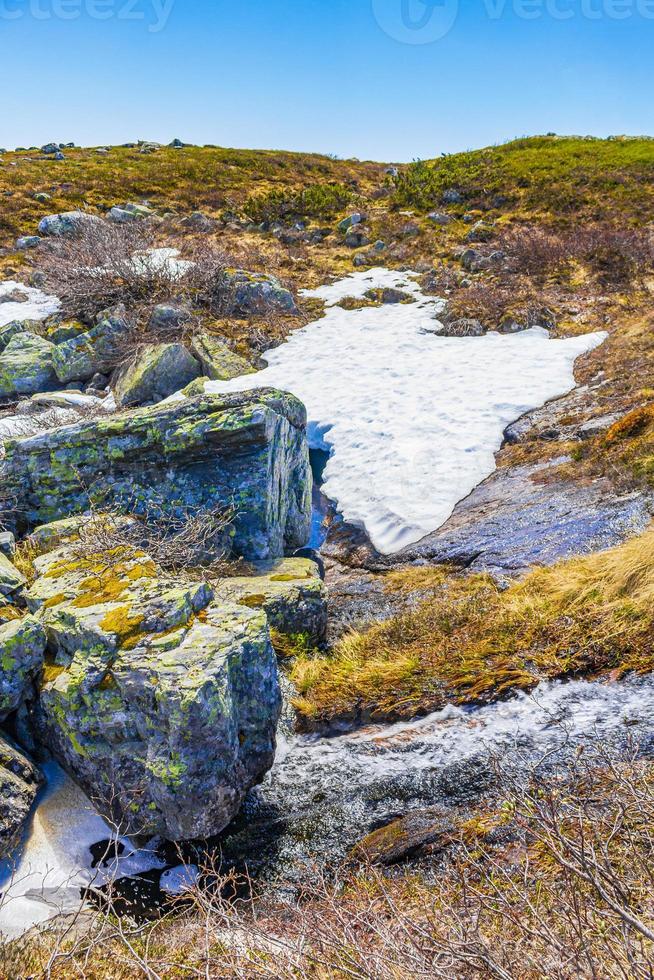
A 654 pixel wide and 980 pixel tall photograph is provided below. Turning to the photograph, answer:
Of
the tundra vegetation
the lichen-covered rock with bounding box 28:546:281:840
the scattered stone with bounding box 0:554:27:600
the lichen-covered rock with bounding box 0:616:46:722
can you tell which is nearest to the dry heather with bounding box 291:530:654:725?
the tundra vegetation

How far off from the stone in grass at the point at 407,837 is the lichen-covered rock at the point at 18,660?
10.4 feet

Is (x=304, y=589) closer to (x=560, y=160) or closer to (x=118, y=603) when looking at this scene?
(x=118, y=603)

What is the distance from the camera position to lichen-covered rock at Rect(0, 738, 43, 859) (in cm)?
411

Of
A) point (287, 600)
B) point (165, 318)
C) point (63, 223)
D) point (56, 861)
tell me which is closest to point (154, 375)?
point (165, 318)

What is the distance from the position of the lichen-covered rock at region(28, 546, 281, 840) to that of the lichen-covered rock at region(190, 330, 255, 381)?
9.17 metres

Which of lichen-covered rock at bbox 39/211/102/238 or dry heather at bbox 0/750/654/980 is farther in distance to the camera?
lichen-covered rock at bbox 39/211/102/238

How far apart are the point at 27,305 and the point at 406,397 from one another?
43.7ft

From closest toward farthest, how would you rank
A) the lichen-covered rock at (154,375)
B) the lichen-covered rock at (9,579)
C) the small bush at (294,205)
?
the lichen-covered rock at (9,579) < the lichen-covered rock at (154,375) < the small bush at (294,205)

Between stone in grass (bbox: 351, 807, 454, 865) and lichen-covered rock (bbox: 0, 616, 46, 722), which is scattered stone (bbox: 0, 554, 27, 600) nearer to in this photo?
lichen-covered rock (bbox: 0, 616, 46, 722)

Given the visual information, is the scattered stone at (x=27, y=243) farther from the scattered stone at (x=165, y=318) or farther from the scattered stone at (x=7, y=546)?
the scattered stone at (x=7, y=546)

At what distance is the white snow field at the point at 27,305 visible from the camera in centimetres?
1670

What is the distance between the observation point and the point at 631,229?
20000mm

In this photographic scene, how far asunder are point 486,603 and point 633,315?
12850mm

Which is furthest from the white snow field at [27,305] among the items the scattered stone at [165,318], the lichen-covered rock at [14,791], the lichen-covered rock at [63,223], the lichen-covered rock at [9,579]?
the lichen-covered rock at [14,791]
